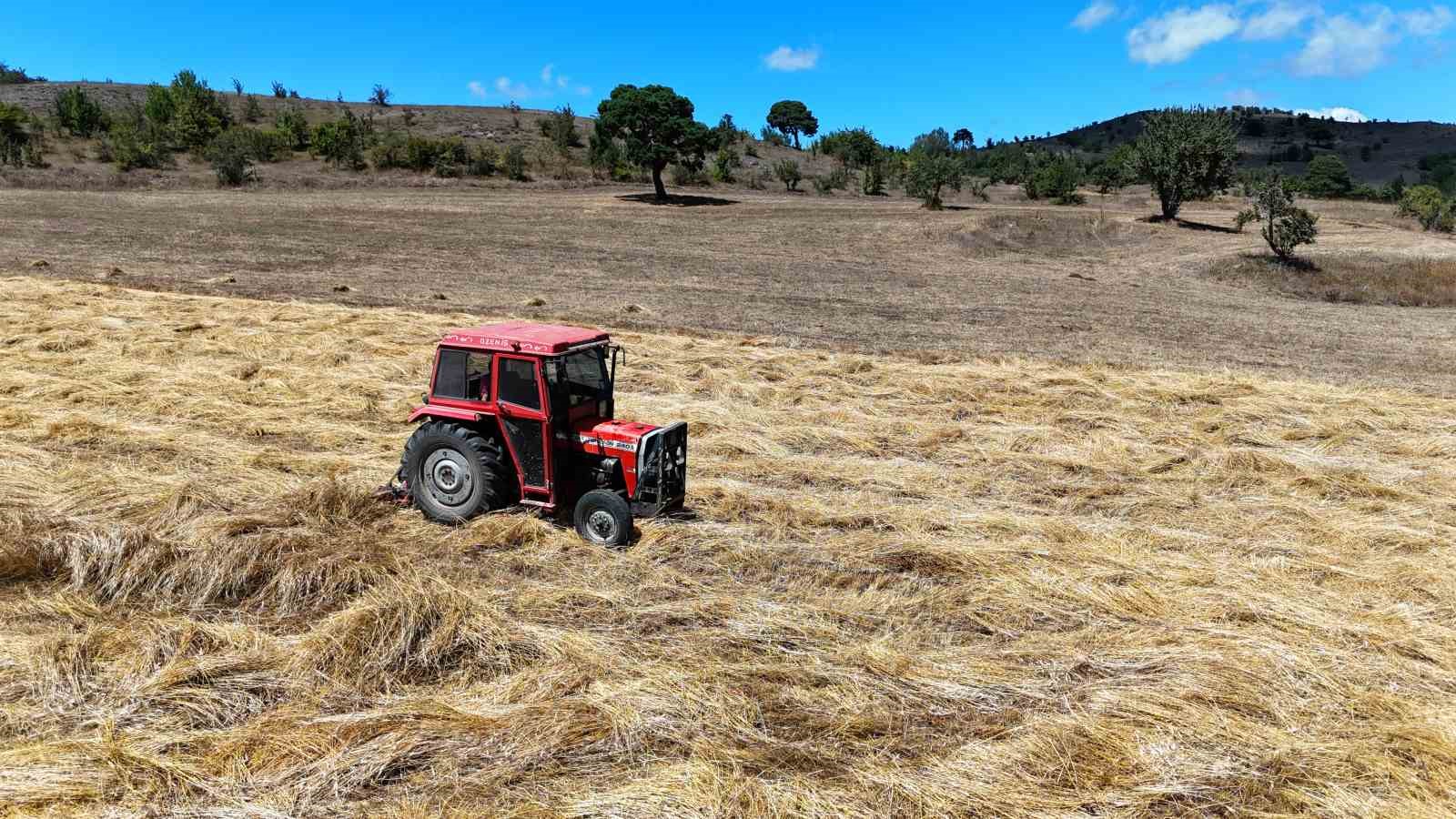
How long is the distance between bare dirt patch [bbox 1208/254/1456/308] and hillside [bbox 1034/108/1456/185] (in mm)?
99965

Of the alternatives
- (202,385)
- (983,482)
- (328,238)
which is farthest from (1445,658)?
(328,238)

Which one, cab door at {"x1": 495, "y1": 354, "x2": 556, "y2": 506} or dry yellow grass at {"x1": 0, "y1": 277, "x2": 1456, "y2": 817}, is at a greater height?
cab door at {"x1": 495, "y1": 354, "x2": 556, "y2": 506}

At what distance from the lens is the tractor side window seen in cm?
762

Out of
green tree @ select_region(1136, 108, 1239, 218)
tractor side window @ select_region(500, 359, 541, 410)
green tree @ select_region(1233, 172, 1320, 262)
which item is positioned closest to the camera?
tractor side window @ select_region(500, 359, 541, 410)

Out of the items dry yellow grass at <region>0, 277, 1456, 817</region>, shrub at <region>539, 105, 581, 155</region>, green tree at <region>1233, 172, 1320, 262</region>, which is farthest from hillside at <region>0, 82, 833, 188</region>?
dry yellow grass at <region>0, 277, 1456, 817</region>

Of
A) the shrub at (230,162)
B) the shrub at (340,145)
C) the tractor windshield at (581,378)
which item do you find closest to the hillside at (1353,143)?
the shrub at (340,145)

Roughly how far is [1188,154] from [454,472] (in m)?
46.4

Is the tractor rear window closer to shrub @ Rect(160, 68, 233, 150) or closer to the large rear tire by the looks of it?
the large rear tire

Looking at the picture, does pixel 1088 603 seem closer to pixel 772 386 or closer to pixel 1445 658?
pixel 1445 658

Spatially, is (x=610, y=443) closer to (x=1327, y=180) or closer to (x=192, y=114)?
(x=192, y=114)

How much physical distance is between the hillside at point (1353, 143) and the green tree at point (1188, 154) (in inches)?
3513

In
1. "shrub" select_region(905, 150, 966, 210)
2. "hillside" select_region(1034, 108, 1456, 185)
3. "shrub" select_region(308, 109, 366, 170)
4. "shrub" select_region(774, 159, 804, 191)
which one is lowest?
"shrub" select_region(905, 150, 966, 210)

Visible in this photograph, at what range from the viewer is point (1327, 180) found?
78.8 m

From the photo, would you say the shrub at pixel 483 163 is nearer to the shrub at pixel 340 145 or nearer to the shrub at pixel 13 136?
the shrub at pixel 340 145
